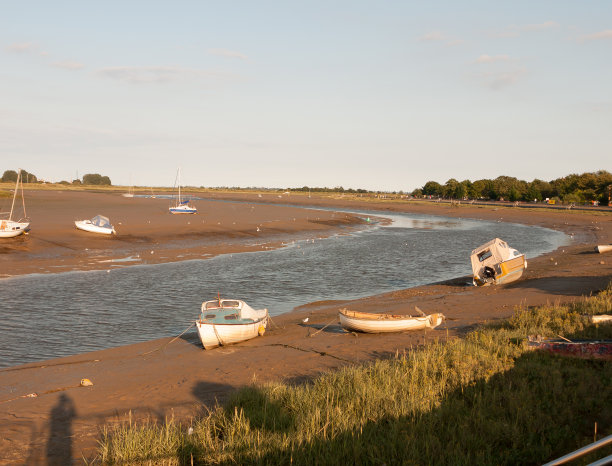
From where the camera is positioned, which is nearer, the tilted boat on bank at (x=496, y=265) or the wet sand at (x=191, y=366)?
the wet sand at (x=191, y=366)

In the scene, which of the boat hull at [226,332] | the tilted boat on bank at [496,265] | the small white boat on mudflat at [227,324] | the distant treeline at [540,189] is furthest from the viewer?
the distant treeline at [540,189]

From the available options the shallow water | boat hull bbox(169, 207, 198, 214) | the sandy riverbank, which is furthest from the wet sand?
boat hull bbox(169, 207, 198, 214)

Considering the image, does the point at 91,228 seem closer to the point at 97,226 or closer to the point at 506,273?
the point at 97,226

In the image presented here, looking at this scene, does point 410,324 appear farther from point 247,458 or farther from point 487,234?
point 487,234

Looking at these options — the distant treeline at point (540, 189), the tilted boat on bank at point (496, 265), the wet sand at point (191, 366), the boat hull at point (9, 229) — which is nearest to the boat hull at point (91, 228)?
the boat hull at point (9, 229)

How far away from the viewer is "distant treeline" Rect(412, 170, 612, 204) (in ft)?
400

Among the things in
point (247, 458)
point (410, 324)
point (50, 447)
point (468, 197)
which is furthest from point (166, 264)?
point (468, 197)

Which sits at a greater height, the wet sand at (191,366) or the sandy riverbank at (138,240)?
the sandy riverbank at (138,240)

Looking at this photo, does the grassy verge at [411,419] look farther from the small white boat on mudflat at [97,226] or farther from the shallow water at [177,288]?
the small white boat on mudflat at [97,226]

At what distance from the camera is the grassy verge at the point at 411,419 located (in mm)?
7906

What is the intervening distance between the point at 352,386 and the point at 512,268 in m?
21.7

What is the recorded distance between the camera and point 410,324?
17859 millimetres

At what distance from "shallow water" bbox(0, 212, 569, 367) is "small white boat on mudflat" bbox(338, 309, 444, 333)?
7.26m

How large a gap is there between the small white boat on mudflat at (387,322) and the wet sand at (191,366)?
303mm
